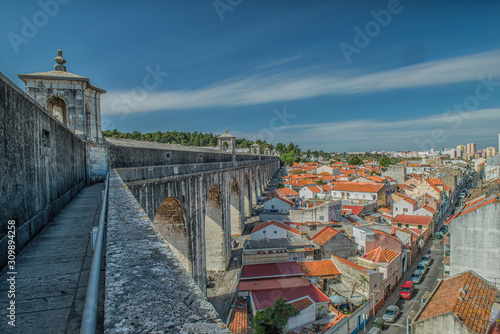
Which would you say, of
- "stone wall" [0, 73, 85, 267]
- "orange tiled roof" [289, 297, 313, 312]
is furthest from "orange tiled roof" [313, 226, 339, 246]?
"stone wall" [0, 73, 85, 267]

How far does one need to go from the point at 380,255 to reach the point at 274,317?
890 cm

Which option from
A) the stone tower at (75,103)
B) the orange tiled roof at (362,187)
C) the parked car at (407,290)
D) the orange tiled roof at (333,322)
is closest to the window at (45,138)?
the stone tower at (75,103)

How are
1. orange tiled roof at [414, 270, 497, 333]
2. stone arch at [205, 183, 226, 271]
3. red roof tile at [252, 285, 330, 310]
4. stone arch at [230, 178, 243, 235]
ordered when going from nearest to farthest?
orange tiled roof at [414, 270, 497, 333]
red roof tile at [252, 285, 330, 310]
stone arch at [205, 183, 226, 271]
stone arch at [230, 178, 243, 235]

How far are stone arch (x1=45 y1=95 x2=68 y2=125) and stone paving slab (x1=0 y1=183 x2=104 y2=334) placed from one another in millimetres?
5965

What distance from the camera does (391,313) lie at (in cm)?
1515

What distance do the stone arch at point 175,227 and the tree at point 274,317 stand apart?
3247 mm

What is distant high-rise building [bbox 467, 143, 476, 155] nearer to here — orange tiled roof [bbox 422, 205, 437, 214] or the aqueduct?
orange tiled roof [bbox 422, 205, 437, 214]

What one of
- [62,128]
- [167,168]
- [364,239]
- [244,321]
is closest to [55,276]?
[62,128]

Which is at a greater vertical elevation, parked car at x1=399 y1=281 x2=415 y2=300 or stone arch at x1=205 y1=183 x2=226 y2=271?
stone arch at x1=205 y1=183 x2=226 y2=271

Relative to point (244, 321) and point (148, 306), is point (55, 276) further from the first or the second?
point (244, 321)

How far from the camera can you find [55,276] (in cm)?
240

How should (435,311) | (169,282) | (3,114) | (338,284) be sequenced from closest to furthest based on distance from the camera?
(169,282) → (3,114) → (435,311) → (338,284)

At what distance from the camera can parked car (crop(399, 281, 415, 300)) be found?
56.4 feet

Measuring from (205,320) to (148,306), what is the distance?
231 millimetres
